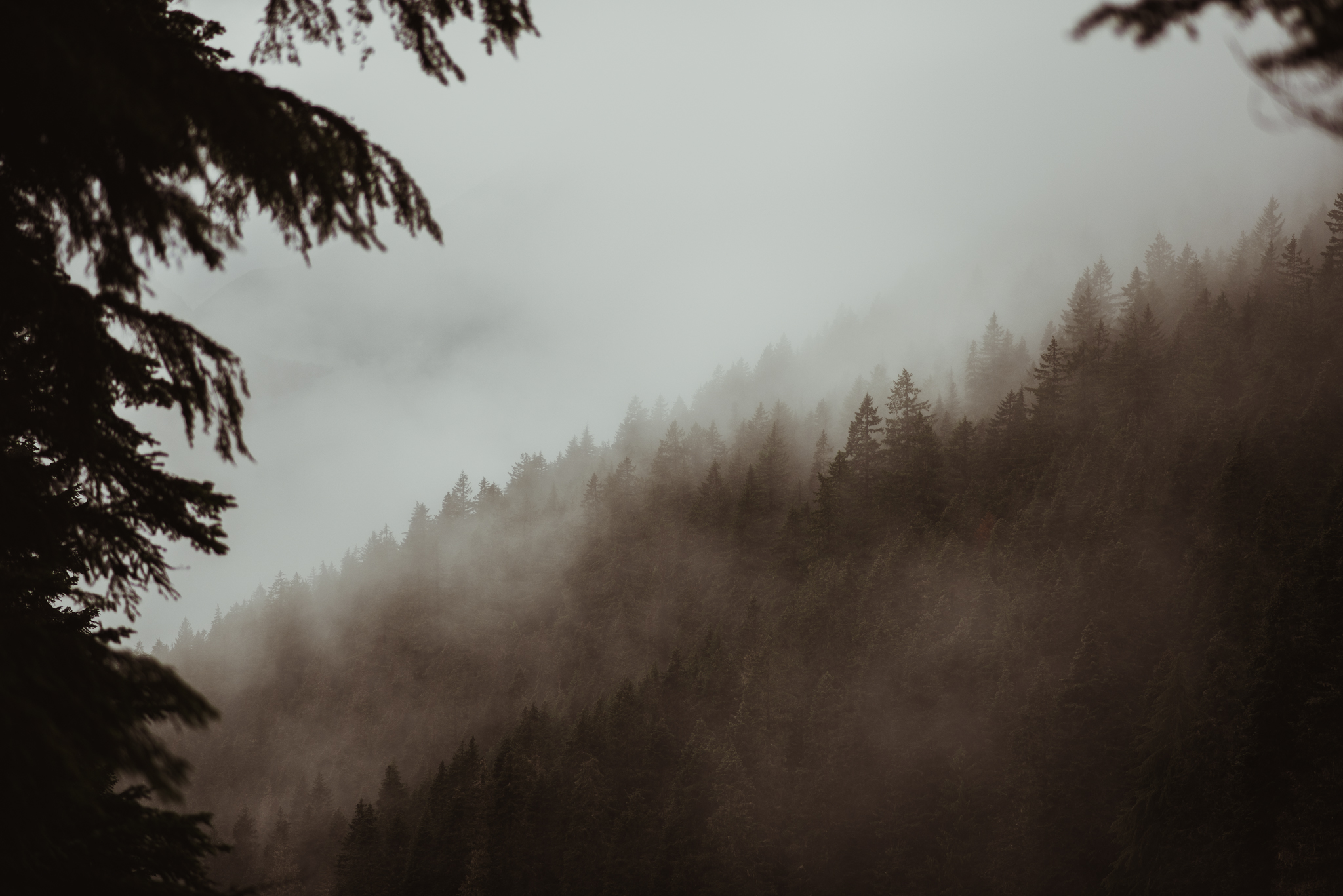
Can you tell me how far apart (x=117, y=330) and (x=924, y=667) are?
44.0 metres

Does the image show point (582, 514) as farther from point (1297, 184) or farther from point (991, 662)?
point (1297, 184)

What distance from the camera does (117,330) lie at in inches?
163

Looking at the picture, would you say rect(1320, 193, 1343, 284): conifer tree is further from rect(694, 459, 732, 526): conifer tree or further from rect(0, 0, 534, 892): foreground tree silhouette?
rect(0, 0, 534, 892): foreground tree silhouette

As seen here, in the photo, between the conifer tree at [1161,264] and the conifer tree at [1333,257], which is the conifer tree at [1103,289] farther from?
the conifer tree at [1333,257]

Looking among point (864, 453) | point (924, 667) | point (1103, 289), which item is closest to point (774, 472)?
point (864, 453)

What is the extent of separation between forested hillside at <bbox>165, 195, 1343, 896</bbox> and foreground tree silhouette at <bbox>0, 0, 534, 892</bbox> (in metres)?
35.0

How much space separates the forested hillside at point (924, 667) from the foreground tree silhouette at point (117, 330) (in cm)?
3501

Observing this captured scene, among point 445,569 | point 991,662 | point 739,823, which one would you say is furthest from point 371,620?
point 991,662

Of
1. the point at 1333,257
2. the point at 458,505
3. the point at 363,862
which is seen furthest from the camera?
the point at 458,505

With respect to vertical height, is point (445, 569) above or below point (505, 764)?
above

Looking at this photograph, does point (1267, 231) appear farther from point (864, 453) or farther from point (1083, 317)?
point (864, 453)

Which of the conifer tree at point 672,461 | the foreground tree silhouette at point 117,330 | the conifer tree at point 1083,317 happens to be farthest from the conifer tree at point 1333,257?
the foreground tree silhouette at point 117,330

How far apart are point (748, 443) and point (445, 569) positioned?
4412 centimetres

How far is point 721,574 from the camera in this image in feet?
243
